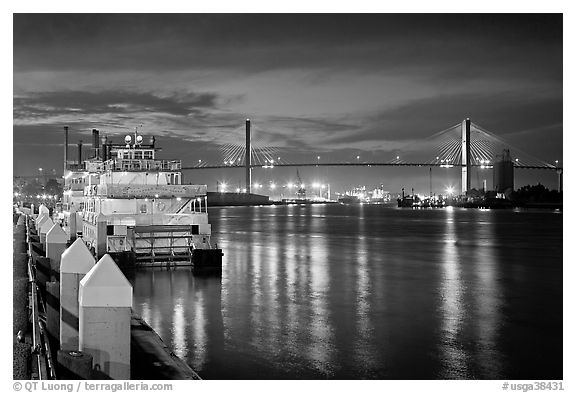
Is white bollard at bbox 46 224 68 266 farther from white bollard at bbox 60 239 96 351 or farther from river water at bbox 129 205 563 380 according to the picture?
white bollard at bbox 60 239 96 351

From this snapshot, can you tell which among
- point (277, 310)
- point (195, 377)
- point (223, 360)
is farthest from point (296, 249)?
point (195, 377)

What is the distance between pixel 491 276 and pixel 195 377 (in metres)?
14.4

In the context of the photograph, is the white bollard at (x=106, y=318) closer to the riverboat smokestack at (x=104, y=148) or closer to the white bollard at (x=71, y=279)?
the white bollard at (x=71, y=279)

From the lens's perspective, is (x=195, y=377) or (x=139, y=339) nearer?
(x=195, y=377)

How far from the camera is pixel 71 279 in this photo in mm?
6020

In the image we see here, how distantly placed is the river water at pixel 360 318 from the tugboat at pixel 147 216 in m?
0.94

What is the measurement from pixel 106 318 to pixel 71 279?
1470 millimetres

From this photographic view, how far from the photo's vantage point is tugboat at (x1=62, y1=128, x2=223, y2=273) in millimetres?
17953

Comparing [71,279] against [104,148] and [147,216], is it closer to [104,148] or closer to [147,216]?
[147,216]

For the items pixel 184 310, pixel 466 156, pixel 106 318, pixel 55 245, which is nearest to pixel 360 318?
pixel 184 310

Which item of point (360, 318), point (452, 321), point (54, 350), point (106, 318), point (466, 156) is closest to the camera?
point (106, 318)
